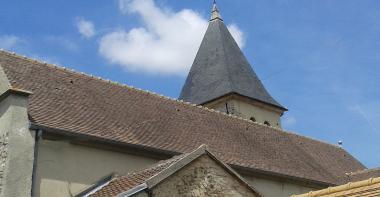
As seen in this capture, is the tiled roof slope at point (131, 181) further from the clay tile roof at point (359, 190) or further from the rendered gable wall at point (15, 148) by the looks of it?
the clay tile roof at point (359, 190)

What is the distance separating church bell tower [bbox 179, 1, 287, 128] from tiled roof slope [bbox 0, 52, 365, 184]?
4.99 meters

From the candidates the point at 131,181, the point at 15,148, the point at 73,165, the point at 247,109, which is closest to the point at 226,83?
the point at 247,109

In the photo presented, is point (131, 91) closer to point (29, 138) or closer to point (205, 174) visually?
point (29, 138)

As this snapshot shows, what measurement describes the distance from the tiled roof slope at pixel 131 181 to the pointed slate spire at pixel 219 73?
1422cm

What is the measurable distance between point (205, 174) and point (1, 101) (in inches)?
206

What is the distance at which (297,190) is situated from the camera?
54.6ft

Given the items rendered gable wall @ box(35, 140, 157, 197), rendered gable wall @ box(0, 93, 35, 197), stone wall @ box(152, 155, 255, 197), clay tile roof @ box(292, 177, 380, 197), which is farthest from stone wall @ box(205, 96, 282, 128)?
clay tile roof @ box(292, 177, 380, 197)

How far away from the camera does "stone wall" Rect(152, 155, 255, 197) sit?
880 cm

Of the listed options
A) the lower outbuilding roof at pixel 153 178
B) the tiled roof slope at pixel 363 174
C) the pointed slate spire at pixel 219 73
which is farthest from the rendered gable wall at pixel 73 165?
the pointed slate spire at pixel 219 73

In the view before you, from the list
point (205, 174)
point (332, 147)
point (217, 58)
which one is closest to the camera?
point (205, 174)

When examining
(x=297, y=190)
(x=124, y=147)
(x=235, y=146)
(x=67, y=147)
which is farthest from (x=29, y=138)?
(x=297, y=190)

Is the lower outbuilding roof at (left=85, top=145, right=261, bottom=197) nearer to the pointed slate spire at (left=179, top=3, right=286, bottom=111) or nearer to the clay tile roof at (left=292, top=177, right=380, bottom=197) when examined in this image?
the clay tile roof at (left=292, top=177, right=380, bottom=197)

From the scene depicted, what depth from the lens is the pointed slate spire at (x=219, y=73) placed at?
2498 centimetres

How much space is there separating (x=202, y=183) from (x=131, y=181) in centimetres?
158
